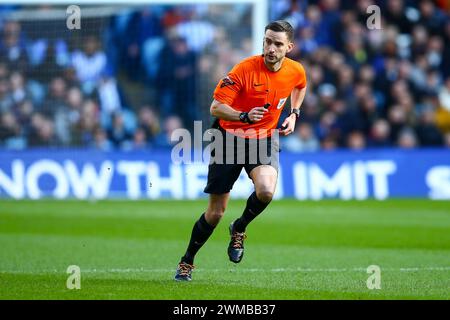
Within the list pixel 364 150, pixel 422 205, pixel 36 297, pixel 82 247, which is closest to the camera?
pixel 36 297

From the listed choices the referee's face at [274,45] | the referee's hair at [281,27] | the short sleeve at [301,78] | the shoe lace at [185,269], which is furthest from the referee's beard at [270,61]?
the shoe lace at [185,269]

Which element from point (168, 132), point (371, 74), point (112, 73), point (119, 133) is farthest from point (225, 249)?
point (371, 74)

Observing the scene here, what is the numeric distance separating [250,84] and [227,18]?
13.4 metres

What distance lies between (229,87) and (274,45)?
56cm

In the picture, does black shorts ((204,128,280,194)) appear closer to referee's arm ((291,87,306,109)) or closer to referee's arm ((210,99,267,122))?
referee's arm ((210,99,267,122))

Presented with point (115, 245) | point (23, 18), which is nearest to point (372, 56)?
point (23, 18)

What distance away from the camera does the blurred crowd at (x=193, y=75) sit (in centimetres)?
2197

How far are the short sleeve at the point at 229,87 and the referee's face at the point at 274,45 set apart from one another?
0.98 ft

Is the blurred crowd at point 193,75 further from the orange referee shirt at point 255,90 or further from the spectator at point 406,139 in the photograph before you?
the orange referee shirt at point 255,90

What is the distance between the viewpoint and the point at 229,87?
30.5 feet

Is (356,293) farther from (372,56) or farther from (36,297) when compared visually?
(372,56)

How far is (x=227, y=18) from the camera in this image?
22562mm

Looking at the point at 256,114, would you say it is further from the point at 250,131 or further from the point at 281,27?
the point at 281,27

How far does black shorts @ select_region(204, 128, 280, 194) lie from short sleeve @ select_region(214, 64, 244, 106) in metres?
0.41
